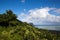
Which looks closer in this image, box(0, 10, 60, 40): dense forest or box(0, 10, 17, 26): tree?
box(0, 10, 60, 40): dense forest

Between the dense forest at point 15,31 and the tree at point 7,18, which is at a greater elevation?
the tree at point 7,18

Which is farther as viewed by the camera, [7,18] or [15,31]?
[7,18]

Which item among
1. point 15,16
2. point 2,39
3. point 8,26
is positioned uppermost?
point 15,16

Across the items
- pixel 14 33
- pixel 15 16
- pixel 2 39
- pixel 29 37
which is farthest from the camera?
pixel 15 16

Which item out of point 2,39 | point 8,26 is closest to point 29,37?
point 2,39

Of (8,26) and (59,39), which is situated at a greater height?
(8,26)

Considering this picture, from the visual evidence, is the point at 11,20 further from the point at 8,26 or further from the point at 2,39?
the point at 2,39

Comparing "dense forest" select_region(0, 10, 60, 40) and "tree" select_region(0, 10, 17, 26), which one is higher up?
"tree" select_region(0, 10, 17, 26)

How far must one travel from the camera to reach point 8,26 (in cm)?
3023

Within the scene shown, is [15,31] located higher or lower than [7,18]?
lower

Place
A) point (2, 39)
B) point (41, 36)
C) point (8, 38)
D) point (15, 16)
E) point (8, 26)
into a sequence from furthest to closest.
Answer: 1. point (15, 16)
2. point (8, 26)
3. point (41, 36)
4. point (8, 38)
5. point (2, 39)

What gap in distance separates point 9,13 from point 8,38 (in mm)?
10895

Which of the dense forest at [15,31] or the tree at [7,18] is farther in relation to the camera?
the tree at [7,18]

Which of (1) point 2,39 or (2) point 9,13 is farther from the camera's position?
(2) point 9,13
